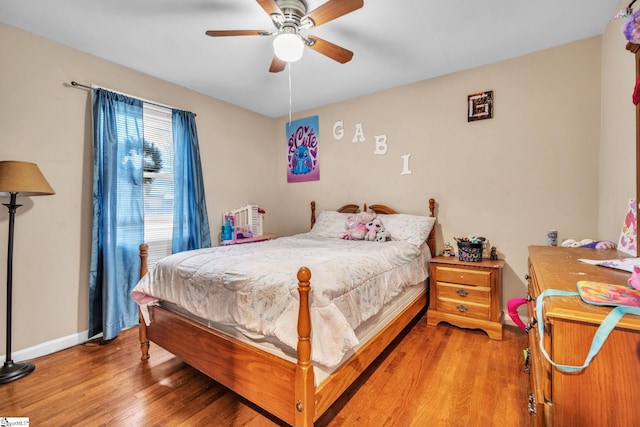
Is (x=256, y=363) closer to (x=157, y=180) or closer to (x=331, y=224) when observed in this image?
(x=331, y=224)

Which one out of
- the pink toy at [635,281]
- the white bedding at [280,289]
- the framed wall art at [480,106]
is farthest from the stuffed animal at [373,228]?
the pink toy at [635,281]

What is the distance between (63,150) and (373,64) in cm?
284

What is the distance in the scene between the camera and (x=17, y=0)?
1.88m

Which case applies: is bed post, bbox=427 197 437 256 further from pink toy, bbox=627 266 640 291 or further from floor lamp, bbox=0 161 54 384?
floor lamp, bbox=0 161 54 384

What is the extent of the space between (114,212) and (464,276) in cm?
320

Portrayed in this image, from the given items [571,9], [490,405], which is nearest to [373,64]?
[571,9]

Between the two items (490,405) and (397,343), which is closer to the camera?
(490,405)

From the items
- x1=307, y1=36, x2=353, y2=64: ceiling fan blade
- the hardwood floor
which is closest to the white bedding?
the hardwood floor

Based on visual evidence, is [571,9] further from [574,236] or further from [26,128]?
[26,128]

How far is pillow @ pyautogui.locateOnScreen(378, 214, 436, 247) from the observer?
9.34 feet

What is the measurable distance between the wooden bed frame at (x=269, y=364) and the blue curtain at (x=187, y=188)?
1.05m

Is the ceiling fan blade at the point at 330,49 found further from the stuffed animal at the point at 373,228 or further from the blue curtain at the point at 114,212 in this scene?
the blue curtain at the point at 114,212

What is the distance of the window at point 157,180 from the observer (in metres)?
2.91

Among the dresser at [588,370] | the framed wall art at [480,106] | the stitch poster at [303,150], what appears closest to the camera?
the dresser at [588,370]
